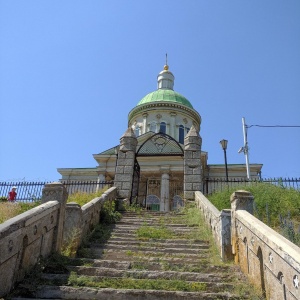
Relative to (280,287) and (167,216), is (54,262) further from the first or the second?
(167,216)

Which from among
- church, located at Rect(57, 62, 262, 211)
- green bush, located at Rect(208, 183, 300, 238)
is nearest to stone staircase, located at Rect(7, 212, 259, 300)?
green bush, located at Rect(208, 183, 300, 238)

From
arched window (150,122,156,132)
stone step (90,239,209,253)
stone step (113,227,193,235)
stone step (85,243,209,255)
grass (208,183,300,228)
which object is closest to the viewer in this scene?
stone step (85,243,209,255)

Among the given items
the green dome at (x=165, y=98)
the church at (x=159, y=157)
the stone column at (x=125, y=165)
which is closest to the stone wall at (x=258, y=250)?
the stone column at (x=125, y=165)

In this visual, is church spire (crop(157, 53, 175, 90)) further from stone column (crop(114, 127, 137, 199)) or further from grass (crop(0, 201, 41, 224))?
grass (crop(0, 201, 41, 224))

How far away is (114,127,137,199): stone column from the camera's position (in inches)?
585

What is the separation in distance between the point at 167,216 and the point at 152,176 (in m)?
16.9

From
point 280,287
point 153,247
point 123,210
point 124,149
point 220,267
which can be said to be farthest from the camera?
point 124,149

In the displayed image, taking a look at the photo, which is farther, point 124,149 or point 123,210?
point 124,149

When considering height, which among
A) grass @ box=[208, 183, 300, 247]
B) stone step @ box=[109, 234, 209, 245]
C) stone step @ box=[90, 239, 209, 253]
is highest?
grass @ box=[208, 183, 300, 247]

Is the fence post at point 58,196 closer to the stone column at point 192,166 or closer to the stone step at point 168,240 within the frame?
the stone step at point 168,240

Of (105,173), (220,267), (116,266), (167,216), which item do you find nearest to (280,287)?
(220,267)

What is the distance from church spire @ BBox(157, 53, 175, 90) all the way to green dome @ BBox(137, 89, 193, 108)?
172 inches

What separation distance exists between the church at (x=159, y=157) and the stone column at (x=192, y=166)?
45 mm

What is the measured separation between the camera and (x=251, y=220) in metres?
6.46
